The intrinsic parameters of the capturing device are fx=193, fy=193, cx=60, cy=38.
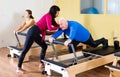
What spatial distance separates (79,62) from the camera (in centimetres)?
361

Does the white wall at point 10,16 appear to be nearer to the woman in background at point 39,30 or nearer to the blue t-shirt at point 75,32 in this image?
the woman in background at point 39,30

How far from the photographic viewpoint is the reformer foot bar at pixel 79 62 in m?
3.16

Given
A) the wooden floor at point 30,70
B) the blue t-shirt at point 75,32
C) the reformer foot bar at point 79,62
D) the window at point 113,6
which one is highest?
the window at point 113,6

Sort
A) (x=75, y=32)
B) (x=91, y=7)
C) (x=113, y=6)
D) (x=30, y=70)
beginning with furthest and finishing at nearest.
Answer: (x=91, y=7)
(x=113, y=6)
(x=30, y=70)
(x=75, y=32)

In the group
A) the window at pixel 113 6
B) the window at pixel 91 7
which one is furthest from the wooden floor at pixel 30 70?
the window at pixel 91 7

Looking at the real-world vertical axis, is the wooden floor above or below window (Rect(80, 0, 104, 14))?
below

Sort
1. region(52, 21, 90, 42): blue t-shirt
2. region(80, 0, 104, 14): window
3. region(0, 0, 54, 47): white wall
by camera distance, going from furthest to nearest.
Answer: region(0, 0, 54, 47): white wall, region(80, 0, 104, 14): window, region(52, 21, 90, 42): blue t-shirt

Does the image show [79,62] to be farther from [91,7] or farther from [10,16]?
[10,16]

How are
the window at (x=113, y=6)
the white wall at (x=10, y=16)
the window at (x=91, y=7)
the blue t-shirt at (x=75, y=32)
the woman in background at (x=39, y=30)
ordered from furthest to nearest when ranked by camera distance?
the white wall at (x=10, y=16) → the window at (x=91, y=7) → the window at (x=113, y=6) → the woman in background at (x=39, y=30) → the blue t-shirt at (x=75, y=32)

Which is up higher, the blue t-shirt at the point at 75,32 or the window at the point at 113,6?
the window at the point at 113,6

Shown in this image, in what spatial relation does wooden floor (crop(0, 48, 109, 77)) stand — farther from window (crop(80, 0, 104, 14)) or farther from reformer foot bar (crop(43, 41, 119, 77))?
window (crop(80, 0, 104, 14))

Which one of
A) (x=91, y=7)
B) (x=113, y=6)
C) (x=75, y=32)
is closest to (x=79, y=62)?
(x=75, y=32)

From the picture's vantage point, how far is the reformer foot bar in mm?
3164

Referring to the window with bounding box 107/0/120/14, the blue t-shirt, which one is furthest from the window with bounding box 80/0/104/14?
the blue t-shirt
